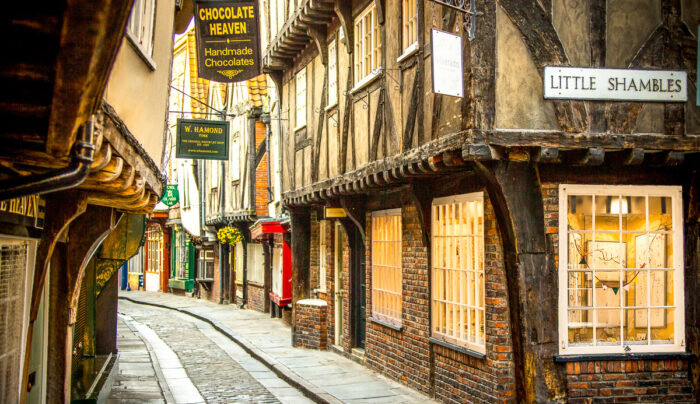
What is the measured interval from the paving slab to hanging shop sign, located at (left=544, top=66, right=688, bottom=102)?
179 inches

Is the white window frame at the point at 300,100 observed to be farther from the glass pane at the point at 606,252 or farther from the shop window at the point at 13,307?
the shop window at the point at 13,307

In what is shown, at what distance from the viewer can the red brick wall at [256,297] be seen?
23.7 meters

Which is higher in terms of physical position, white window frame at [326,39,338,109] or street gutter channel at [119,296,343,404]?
white window frame at [326,39,338,109]

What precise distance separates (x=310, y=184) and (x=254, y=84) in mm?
9226

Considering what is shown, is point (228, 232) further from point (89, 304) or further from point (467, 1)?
point (467, 1)

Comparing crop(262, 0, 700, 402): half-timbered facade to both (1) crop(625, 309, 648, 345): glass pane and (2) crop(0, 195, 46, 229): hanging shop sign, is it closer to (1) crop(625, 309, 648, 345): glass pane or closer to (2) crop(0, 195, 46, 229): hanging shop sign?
(1) crop(625, 309, 648, 345): glass pane

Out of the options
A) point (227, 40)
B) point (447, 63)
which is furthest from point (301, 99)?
point (447, 63)

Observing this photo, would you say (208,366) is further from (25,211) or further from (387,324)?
(25,211)

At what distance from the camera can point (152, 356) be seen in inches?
605

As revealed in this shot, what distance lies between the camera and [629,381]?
8.02 meters

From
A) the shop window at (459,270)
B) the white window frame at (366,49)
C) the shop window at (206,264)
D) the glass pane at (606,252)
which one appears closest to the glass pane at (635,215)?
the glass pane at (606,252)

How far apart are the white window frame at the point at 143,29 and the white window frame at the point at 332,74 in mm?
5867

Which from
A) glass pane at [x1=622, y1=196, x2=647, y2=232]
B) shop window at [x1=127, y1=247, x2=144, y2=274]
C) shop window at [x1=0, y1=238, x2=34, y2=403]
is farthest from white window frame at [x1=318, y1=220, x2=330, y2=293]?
shop window at [x1=127, y1=247, x2=144, y2=274]

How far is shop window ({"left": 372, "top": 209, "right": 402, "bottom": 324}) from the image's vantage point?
11.8 metres
